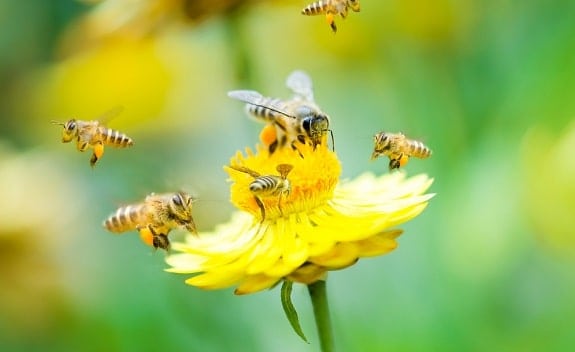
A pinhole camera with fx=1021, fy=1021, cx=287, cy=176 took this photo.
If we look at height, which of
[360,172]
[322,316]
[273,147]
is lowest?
[322,316]

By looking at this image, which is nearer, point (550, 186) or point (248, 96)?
point (248, 96)

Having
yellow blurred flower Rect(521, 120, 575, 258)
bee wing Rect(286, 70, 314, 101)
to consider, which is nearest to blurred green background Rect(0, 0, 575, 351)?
yellow blurred flower Rect(521, 120, 575, 258)

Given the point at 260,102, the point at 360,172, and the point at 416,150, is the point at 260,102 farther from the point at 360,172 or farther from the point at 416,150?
the point at 360,172

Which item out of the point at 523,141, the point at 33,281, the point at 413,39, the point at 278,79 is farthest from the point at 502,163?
the point at 33,281

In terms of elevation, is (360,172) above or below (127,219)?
above

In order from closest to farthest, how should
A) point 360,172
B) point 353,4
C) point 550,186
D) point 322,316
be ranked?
point 322,316 → point 353,4 → point 550,186 → point 360,172

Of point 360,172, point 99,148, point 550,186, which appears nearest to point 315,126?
point 99,148

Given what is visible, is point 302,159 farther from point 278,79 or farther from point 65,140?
point 278,79
